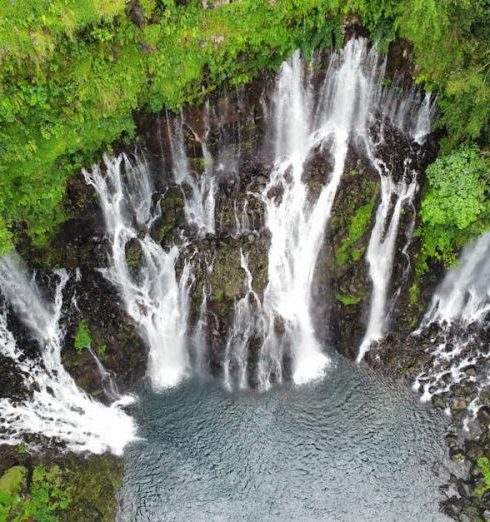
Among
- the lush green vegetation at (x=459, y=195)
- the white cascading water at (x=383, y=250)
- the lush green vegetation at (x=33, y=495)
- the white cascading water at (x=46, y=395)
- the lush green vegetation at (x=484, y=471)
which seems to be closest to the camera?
the lush green vegetation at (x=33, y=495)

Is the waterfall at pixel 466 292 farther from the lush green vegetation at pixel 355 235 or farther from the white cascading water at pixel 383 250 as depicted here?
the lush green vegetation at pixel 355 235

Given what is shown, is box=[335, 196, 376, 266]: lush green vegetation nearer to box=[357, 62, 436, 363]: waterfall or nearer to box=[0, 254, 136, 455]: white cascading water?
box=[357, 62, 436, 363]: waterfall

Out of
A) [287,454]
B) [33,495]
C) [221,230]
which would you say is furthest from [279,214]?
[33,495]

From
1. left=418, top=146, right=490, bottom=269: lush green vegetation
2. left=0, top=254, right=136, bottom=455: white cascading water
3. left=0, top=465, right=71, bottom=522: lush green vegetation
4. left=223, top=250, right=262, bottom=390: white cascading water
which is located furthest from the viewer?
left=223, top=250, right=262, bottom=390: white cascading water

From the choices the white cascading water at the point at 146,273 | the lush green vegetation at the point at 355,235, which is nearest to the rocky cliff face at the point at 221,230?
the lush green vegetation at the point at 355,235

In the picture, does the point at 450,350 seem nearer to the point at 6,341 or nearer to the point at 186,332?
the point at 186,332

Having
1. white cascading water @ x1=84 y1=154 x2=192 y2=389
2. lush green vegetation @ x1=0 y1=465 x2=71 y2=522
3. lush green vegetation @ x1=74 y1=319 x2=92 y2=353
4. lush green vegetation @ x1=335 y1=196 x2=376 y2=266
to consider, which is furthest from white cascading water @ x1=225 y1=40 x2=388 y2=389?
lush green vegetation @ x1=0 y1=465 x2=71 y2=522

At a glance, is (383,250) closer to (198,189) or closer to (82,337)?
(198,189)
